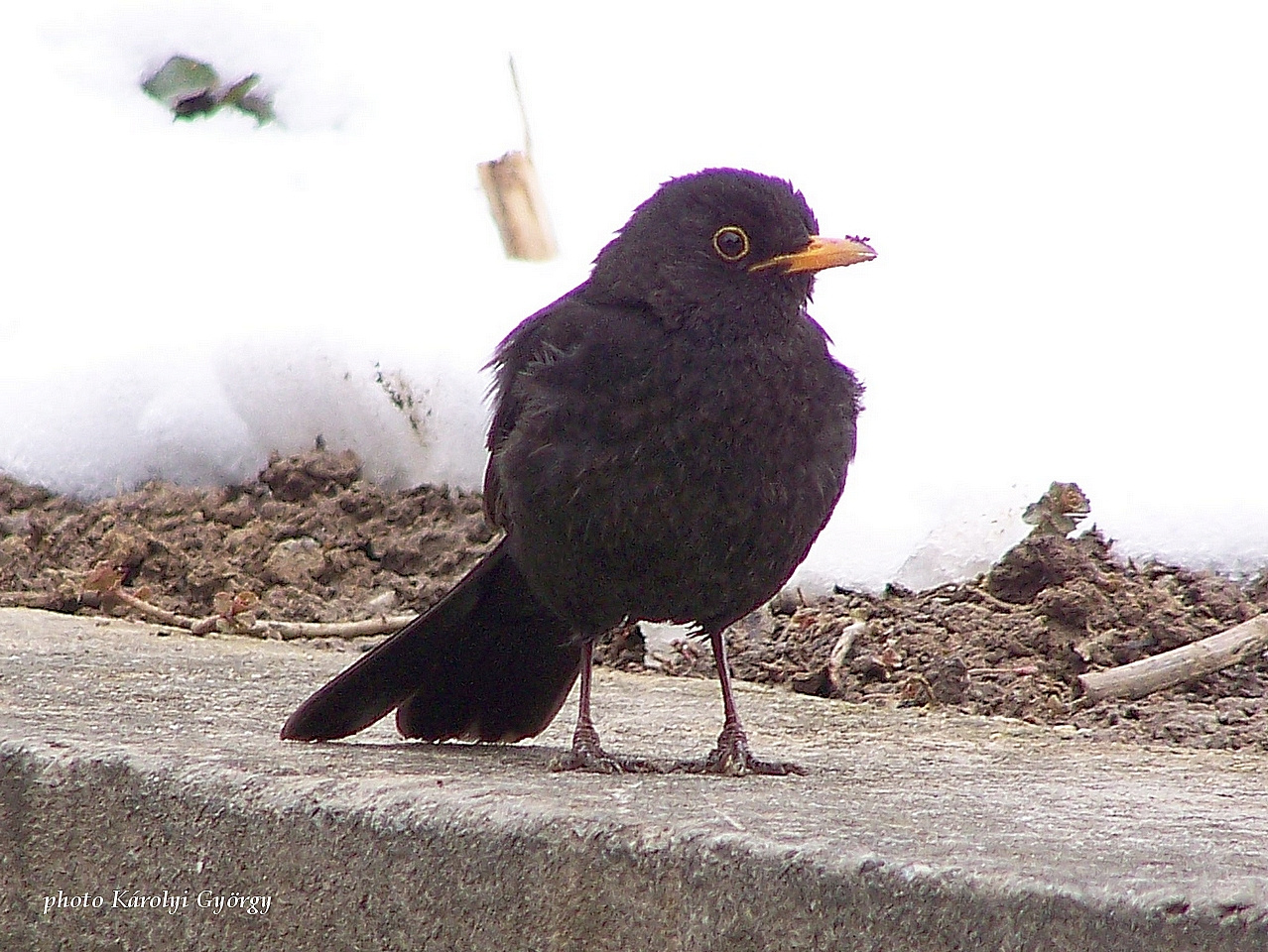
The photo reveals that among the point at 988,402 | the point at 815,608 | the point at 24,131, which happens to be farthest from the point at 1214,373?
the point at 24,131

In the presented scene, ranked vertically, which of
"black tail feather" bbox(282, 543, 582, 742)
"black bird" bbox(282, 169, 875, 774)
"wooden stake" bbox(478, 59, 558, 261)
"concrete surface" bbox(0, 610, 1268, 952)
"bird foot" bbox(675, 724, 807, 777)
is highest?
"wooden stake" bbox(478, 59, 558, 261)

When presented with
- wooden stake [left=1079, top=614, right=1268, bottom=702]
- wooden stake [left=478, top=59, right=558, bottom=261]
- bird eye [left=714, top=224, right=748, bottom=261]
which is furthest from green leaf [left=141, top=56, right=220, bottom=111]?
wooden stake [left=1079, top=614, right=1268, bottom=702]

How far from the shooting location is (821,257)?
10.8ft

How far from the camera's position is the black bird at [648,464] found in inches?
123

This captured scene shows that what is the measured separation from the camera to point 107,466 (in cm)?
532

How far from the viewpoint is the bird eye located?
3344 mm

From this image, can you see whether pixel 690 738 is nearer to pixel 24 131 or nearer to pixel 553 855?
pixel 553 855

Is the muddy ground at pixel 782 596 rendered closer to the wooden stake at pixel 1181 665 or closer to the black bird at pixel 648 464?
the wooden stake at pixel 1181 665

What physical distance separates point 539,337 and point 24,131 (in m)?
4.84

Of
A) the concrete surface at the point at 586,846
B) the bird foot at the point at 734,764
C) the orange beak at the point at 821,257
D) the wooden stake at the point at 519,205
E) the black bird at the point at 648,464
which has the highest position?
the wooden stake at the point at 519,205

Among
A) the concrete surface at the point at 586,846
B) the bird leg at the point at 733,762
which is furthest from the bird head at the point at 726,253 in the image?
the concrete surface at the point at 586,846

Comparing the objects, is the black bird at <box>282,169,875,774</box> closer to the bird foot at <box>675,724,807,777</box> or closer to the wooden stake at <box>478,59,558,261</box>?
the bird foot at <box>675,724,807,777</box>

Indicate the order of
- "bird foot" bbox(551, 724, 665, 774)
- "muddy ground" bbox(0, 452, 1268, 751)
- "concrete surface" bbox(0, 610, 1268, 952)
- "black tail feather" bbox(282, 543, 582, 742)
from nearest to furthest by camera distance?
"concrete surface" bbox(0, 610, 1268, 952), "bird foot" bbox(551, 724, 665, 774), "black tail feather" bbox(282, 543, 582, 742), "muddy ground" bbox(0, 452, 1268, 751)

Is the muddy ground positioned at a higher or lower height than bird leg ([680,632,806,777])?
higher
